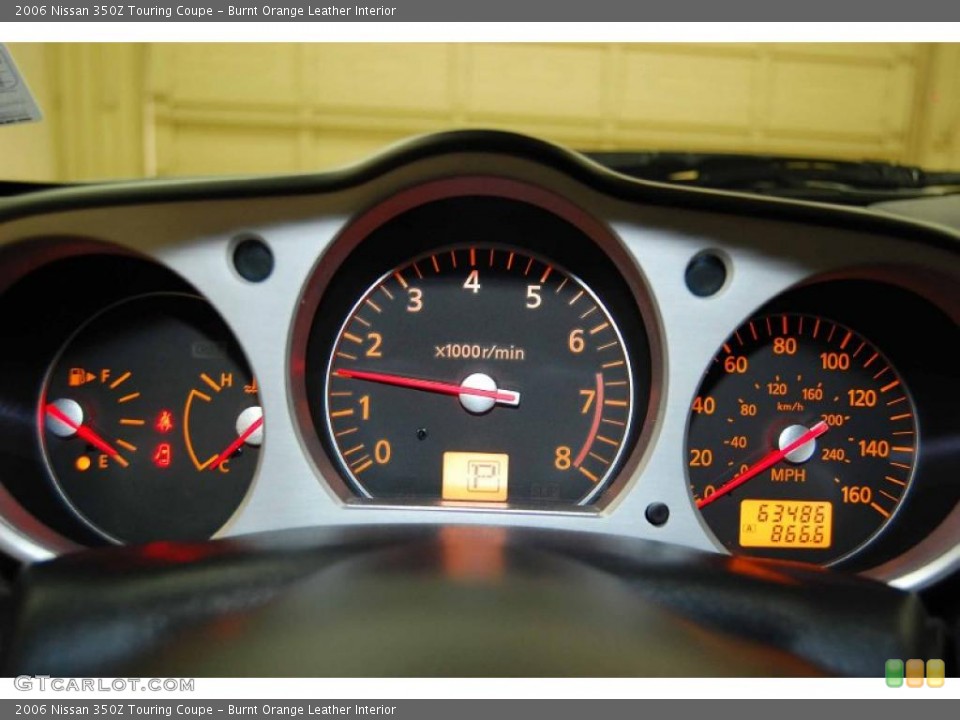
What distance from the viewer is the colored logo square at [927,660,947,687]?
0.84m

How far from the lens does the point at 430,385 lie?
1185 millimetres

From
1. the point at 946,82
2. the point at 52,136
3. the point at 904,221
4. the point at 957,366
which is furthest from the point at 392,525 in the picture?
the point at 946,82

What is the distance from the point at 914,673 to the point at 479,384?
27.7 inches

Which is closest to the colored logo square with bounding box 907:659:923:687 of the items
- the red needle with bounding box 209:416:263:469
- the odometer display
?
the odometer display

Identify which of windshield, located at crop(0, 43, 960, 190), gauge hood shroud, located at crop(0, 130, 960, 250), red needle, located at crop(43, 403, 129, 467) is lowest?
red needle, located at crop(43, 403, 129, 467)

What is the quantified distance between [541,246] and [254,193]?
469mm

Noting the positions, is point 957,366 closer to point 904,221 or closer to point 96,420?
point 904,221

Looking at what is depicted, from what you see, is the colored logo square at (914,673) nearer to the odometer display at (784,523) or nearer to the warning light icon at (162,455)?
the odometer display at (784,523)

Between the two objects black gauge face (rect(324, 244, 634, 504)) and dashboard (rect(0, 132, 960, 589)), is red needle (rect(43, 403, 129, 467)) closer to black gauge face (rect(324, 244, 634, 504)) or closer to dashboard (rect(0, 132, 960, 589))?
dashboard (rect(0, 132, 960, 589))

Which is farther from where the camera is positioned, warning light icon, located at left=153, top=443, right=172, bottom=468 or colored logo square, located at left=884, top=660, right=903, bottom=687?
warning light icon, located at left=153, top=443, right=172, bottom=468

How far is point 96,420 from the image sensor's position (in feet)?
4.06

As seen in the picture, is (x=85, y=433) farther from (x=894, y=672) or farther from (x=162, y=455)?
(x=894, y=672)

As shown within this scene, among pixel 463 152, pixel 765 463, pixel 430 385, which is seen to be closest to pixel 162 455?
pixel 430 385

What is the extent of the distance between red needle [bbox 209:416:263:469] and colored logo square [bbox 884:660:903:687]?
3.17 feet
